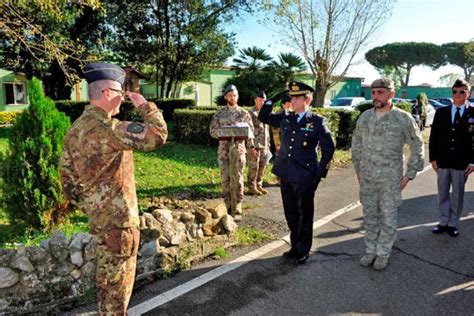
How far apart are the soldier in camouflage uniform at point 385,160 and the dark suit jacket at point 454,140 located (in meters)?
1.22

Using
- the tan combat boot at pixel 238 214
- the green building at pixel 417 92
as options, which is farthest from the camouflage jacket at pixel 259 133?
the green building at pixel 417 92

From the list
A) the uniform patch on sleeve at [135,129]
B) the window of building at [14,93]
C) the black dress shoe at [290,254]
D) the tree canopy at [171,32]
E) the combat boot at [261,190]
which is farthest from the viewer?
the window of building at [14,93]

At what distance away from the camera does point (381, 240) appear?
4.16 metres

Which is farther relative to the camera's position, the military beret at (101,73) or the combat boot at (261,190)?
the combat boot at (261,190)

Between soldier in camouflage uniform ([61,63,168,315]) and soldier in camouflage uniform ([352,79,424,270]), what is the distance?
2603mm

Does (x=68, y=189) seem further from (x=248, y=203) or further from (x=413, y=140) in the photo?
(x=248, y=203)

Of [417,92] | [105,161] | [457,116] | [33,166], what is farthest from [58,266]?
[417,92]

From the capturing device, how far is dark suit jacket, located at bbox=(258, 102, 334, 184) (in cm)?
405

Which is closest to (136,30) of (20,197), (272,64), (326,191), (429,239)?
(272,64)

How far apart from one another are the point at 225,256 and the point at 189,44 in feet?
59.9

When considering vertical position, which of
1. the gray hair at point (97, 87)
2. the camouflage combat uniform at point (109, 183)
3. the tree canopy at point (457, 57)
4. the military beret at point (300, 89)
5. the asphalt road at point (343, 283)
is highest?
the tree canopy at point (457, 57)

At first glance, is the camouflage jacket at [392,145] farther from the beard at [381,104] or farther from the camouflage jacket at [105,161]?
the camouflage jacket at [105,161]

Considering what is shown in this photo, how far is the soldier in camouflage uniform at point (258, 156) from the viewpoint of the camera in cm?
719

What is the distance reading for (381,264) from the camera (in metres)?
4.06
